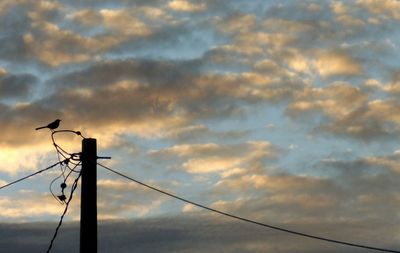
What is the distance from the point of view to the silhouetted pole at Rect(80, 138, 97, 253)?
16.7 metres

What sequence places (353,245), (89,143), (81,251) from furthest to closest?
(353,245)
(89,143)
(81,251)

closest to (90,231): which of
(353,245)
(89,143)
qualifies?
(89,143)

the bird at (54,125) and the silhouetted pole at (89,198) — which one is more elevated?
the bird at (54,125)

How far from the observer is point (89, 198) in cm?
1723

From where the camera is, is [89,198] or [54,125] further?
[54,125]

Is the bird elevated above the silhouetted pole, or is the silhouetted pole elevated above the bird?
the bird

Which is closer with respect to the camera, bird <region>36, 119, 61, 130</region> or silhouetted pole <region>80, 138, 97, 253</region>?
silhouetted pole <region>80, 138, 97, 253</region>

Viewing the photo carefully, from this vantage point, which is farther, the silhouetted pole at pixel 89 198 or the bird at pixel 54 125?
the bird at pixel 54 125

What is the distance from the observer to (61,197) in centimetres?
1939

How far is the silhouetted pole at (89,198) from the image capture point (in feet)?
54.6

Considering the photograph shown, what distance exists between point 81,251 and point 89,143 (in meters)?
2.94

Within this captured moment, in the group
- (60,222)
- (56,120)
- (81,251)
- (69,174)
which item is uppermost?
(56,120)

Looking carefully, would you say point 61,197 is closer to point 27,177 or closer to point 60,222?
point 60,222

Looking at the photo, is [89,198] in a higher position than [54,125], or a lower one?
lower
